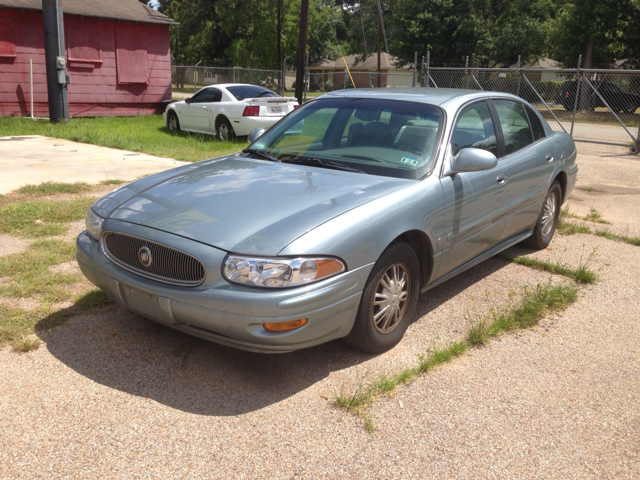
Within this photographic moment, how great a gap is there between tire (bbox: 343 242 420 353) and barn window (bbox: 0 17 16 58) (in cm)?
1756

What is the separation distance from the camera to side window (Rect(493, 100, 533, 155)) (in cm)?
504

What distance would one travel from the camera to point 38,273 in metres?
4.73

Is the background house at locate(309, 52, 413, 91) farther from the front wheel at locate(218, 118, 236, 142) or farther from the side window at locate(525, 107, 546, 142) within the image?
the side window at locate(525, 107, 546, 142)

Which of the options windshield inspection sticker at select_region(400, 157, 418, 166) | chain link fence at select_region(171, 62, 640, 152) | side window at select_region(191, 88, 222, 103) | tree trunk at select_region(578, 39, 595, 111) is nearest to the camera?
windshield inspection sticker at select_region(400, 157, 418, 166)

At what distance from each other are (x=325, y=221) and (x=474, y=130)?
1929 mm

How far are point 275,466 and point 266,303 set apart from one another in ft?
2.50

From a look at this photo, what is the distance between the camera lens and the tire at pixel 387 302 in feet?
11.4

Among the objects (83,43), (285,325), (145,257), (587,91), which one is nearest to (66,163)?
(145,257)

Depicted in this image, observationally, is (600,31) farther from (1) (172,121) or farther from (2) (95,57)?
(2) (95,57)

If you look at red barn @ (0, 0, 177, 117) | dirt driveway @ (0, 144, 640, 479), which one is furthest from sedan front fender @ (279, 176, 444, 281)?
red barn @ (0, 0, 177, 117)

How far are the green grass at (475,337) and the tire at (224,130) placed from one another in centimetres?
984

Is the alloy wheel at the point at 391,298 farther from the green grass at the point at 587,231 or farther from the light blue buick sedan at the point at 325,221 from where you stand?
the green grass at the point at 587,231

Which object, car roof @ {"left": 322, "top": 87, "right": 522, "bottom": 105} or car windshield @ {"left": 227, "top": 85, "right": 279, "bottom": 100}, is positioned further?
car windshield @ {"left": 227, "top": 85, "right": 279, "bottom": 100}

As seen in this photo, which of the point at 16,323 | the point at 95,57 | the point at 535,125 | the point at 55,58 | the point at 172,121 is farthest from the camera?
the point at 95,57
